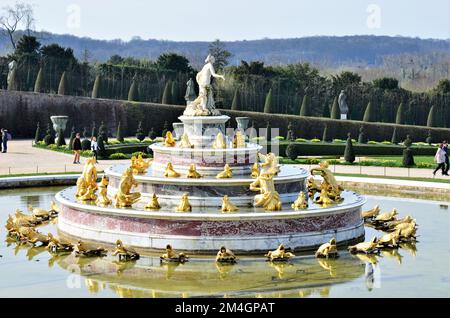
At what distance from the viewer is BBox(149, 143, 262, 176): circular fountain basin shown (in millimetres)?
22250

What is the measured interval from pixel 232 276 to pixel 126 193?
458 centimetres

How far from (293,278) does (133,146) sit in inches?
1116

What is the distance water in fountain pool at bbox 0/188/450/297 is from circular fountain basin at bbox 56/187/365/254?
1.76 ft

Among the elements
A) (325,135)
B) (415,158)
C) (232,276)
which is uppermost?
(232,276)

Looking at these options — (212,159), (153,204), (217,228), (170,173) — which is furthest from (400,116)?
(217,228)

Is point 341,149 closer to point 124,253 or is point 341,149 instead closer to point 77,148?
point 77,148

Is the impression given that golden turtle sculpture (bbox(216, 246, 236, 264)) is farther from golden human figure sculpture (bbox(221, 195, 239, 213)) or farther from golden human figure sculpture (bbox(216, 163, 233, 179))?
golden human figure sculpture (bbox(216, 163, 233, 179))

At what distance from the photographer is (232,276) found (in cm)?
1620

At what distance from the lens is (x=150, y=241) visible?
18375mm

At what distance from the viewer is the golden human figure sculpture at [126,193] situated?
19562mm

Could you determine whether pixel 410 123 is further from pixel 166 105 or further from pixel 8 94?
pixel 8 94

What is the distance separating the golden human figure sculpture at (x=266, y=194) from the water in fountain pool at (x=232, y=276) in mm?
1631

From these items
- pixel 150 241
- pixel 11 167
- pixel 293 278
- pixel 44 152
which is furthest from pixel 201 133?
pixel 44 152

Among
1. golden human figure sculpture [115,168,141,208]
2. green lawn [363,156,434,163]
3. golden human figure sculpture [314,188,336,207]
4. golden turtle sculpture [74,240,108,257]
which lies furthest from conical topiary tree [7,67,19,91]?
golden turtle sculpture [74,240,108,257]
